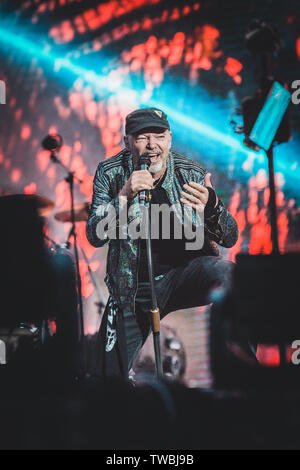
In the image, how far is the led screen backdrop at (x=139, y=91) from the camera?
10.5 feet

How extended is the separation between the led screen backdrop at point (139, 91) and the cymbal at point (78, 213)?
12.8 inches

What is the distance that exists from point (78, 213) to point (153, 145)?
1.17 meters

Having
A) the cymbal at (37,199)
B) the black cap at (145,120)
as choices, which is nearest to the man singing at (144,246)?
the black cap at (145,120)

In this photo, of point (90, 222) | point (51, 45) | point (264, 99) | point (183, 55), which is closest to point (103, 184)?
point (90, 222)

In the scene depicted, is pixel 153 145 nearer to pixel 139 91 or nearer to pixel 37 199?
pixel 37 199

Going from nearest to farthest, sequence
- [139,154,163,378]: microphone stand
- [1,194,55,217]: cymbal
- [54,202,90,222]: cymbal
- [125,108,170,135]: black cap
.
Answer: [139,154,163,378]: microphone stand, [125,108,170,135]: black cap, [1,194,55,217]: cymbal, [54,202,90,222]: cymbal

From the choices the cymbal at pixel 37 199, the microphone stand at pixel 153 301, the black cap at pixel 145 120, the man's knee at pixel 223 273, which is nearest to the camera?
the microphone stand at pixel 153 301

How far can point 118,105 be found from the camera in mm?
3367

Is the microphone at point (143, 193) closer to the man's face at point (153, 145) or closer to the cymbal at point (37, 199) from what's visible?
the man's face at point (153, 145)

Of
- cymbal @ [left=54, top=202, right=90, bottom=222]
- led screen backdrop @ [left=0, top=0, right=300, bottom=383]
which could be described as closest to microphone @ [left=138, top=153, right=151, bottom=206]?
cymbal @ [left=54, top=202, right=90, bottom=222]

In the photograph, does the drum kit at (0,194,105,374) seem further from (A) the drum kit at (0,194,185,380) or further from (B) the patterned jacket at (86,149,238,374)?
(B) the patterned jacket at (86,149,238,374)

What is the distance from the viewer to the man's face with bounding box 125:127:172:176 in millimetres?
2176

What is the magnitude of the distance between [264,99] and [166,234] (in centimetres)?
79

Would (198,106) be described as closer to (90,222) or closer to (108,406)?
(90,222)
